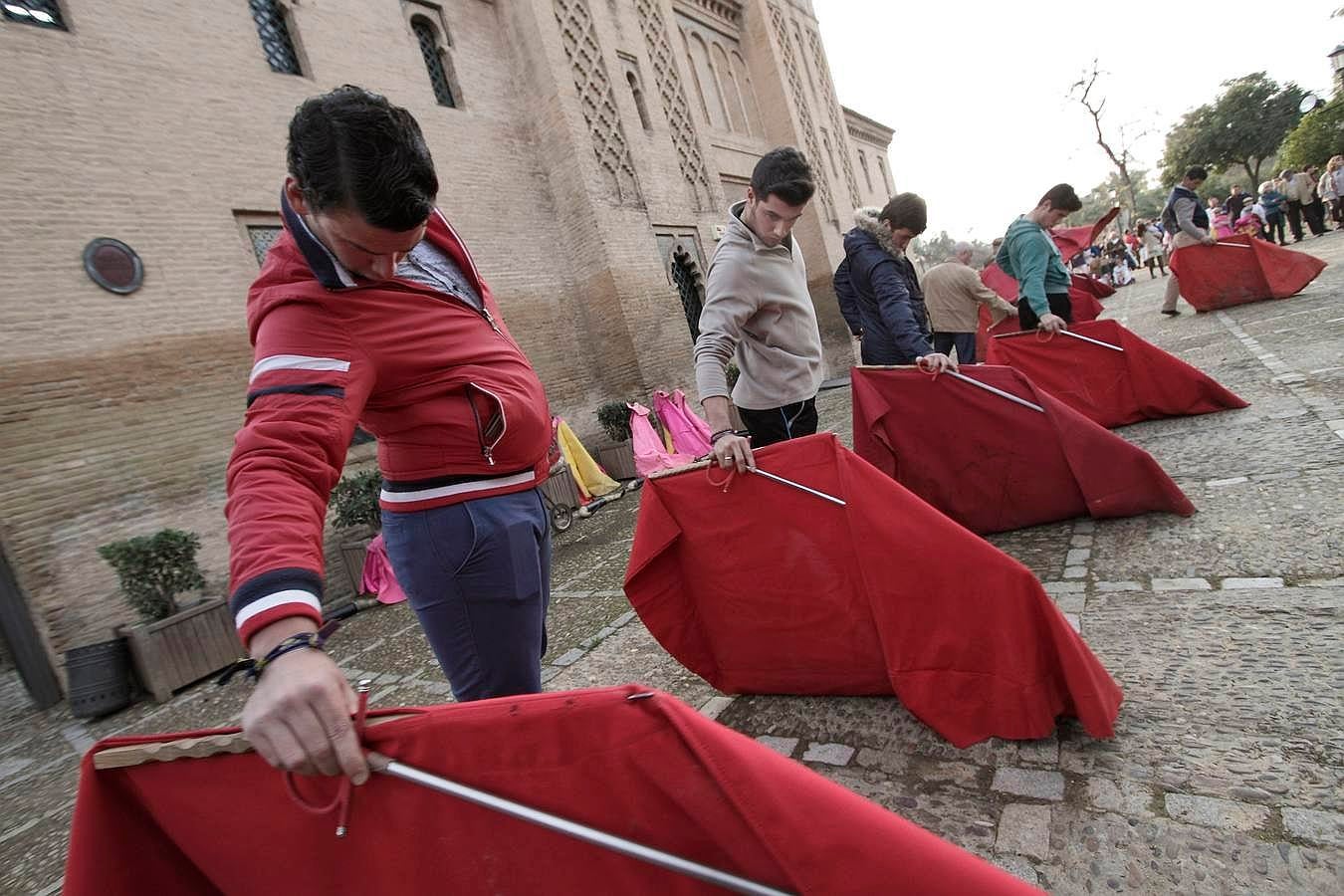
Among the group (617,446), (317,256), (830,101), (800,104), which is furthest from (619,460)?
(830,101)

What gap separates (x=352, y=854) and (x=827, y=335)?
18.0 meters

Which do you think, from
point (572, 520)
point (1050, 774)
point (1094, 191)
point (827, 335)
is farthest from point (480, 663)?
point (1094, 191)

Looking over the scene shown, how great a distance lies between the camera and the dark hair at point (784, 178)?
262cm

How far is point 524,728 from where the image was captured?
889mm

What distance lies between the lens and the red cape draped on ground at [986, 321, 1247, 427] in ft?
14.4

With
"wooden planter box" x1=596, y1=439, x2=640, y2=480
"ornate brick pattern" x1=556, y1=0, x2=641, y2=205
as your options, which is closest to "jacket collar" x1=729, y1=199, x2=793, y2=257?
"wooden planter box" x1=596, y1=439, x2=640, y2=480

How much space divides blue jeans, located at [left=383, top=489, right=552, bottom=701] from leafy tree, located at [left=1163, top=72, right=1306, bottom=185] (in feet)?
129

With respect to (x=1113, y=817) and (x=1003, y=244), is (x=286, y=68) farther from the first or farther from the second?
(x=1113, y=817)

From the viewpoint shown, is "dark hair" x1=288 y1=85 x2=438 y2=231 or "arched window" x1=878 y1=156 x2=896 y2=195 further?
"arched window" x1=878 y1=156 x2=896 y2=195

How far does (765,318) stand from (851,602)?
133 cm

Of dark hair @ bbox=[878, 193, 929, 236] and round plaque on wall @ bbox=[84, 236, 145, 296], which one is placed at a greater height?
round plaque on wall @ bbox=[84, 236, 145, 296]

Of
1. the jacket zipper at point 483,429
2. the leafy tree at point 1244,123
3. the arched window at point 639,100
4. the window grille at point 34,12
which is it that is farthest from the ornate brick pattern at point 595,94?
the leafy tree at point 1244,123

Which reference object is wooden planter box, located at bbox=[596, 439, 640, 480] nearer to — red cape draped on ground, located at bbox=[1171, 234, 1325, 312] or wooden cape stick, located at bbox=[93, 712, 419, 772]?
red cape draped on ground, located at bbox=[1171, 234, 1325, 312]

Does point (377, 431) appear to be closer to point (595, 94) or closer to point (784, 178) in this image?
point (784, 178)
